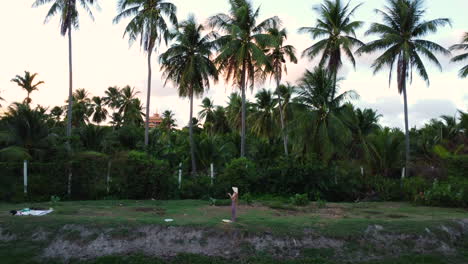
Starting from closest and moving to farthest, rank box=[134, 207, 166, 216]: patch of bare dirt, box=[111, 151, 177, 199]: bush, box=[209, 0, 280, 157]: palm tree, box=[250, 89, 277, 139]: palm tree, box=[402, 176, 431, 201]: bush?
box=[134, 207, 166, 216]: patch of bare dirt, box=[111, 151, 177, 199]: bush, box=[402, 176, 431, 201]: bush, box=[209, 0, 280, 157]: palm tree, box=[250, 89, 277, 139]: palm tree

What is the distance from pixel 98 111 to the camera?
60.9 m

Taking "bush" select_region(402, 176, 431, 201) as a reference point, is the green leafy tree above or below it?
above

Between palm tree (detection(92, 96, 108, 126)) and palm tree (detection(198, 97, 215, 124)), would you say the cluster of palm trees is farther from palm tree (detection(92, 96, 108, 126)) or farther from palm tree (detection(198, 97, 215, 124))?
palm tree (detection(92, 96, 108, 126))

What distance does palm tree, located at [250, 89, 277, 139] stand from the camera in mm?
35469

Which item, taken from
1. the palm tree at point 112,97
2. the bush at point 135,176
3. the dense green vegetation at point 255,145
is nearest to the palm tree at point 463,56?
the dense green vegetation at point 255,145

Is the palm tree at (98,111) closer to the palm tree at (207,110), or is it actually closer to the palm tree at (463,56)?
the palm tree at (207,110)

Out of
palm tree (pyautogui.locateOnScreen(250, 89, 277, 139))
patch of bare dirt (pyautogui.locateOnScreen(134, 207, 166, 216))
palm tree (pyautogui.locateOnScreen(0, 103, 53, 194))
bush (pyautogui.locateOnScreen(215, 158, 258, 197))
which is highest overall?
palm tree (pyautogui.locateOnScreen(250, 89, 277, 139))

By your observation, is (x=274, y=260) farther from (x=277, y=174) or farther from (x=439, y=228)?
(x=277, y=174)

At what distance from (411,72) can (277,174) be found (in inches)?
523

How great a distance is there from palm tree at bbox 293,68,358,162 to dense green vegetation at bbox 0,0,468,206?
0.19 ft

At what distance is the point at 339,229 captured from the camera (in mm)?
7965

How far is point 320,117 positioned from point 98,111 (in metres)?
51.0

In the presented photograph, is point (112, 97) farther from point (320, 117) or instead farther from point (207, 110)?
point (320, 117)

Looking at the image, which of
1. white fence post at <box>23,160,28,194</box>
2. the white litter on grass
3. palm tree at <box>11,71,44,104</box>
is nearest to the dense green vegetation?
white fence post at <box>23,160,28,194</box>
